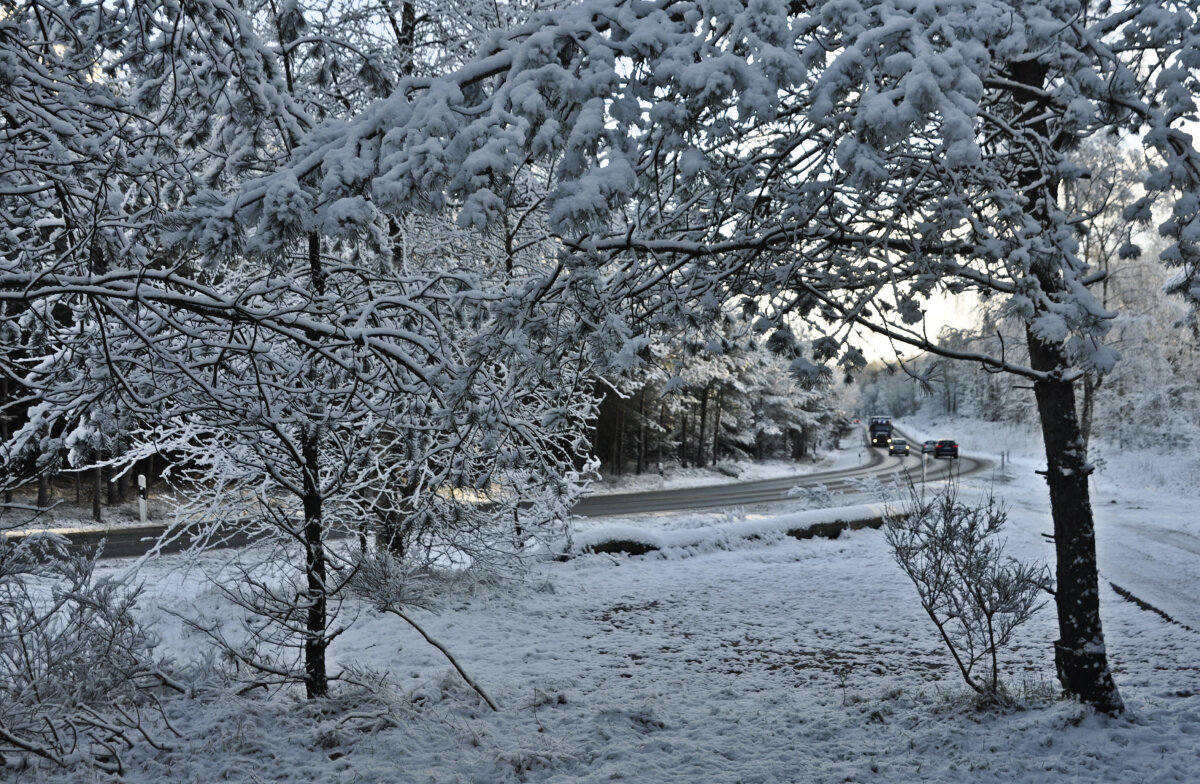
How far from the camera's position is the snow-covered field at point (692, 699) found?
4.66 meters

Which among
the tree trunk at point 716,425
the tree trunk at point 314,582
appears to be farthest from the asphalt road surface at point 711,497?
the tree trunk at point 314,582

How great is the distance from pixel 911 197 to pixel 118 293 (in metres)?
4.21

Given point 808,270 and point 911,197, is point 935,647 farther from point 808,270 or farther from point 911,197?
point 911,197

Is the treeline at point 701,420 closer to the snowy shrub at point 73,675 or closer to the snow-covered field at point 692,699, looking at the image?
the snow-covered field at point 692,699

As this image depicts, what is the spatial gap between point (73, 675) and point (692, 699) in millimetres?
4635

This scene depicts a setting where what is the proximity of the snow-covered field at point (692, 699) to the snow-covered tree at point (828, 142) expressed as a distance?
3.28 ft

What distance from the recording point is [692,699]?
636cm

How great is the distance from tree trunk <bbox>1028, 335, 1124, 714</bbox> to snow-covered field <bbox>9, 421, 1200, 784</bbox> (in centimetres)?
26

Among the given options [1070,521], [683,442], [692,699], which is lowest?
[692,699]

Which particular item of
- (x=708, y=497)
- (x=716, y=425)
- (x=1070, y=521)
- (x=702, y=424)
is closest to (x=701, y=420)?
(x=716, y=425)

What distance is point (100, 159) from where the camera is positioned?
13.1 ft

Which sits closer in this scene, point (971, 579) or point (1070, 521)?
point (1070, 521)

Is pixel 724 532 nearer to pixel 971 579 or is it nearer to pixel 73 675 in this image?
pixel 971 579

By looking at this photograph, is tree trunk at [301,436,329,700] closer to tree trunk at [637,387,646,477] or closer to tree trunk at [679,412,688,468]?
tree trunk at [637,387,646,477]
